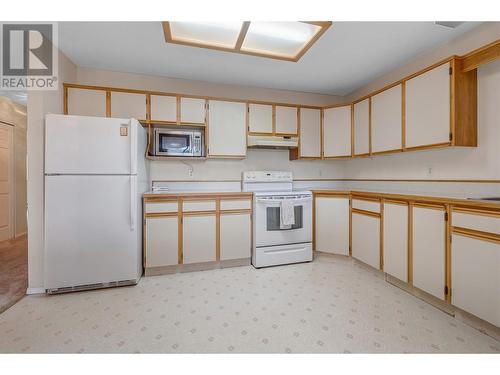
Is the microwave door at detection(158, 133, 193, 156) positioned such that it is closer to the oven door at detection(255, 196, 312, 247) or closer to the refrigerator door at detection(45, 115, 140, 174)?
the refrigerator door at detection(45, 115, 140, 174)

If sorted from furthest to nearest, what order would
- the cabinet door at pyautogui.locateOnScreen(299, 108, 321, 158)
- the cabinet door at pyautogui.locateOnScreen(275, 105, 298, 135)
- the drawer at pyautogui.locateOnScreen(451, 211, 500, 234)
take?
the cabinet door at pyautogui.locateOnScreen(299, 108, 321, 158) < the cabinet door at pyautogui.locateOnScreen(275, 105, 298, 135) < the drawer at pyautogui.locateOnScreen(451, 211, 500, 234)

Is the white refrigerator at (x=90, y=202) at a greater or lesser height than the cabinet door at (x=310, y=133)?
lesser

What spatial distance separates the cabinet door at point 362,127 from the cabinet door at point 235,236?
6.07 feet

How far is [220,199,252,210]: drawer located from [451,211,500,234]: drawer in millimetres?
2093

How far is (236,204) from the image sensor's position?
Result: 307 centimetres

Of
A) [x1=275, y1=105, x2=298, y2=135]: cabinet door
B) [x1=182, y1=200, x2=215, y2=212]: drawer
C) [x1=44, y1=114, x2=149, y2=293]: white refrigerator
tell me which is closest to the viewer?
[x1=44, y1=114, x2=149, y2=293]: white refrigerator

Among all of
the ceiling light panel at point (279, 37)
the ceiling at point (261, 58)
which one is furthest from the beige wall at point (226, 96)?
the ceiling light panel at point (279, 37)

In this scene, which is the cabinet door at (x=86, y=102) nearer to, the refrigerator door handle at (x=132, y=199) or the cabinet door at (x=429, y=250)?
the refrigerator door handle at (x=132, y=199)

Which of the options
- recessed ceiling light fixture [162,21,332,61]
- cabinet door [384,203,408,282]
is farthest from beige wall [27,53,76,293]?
cabinet door [384,203,408,282]

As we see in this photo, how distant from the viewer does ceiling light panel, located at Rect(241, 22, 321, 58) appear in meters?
1.97

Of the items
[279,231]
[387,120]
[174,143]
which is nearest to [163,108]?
[174,143]

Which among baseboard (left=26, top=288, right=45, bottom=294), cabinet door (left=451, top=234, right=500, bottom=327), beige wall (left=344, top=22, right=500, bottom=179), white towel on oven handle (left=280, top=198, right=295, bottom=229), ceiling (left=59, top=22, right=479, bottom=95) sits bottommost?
baseboard (left=26, top=288, right=45, bottom=294)

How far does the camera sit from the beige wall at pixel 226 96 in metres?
3.15
